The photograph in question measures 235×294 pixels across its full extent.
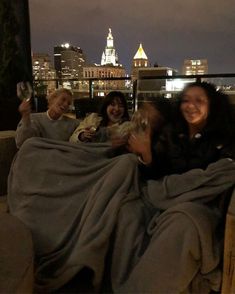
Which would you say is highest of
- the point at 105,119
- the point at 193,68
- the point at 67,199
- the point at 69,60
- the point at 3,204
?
the point at 69,60

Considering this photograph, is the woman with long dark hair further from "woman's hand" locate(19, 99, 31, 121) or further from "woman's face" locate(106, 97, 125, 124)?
"woman's hand" locate(19, 99, 31, 121)

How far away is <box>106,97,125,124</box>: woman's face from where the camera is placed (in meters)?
3.00

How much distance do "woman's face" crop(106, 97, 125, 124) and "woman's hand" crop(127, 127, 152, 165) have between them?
2.73 feet

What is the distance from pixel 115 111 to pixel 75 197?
102 centimetres

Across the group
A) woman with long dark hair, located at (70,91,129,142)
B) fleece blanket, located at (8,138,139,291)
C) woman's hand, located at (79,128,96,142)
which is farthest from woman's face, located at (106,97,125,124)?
fleece blanket, located at (8,138,139,291)

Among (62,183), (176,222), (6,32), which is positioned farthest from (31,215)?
(6,32)

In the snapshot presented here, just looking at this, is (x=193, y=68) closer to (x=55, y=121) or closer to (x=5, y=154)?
(x=55, y=121)

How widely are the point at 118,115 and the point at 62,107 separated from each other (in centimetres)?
46

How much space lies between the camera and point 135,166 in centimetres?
207

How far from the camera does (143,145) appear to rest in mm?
2139

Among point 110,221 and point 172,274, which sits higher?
point 110,221

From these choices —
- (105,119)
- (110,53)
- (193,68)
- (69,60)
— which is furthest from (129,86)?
(110,53)

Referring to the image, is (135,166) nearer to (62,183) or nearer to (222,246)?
(62,183)

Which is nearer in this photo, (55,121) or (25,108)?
(25,108)
